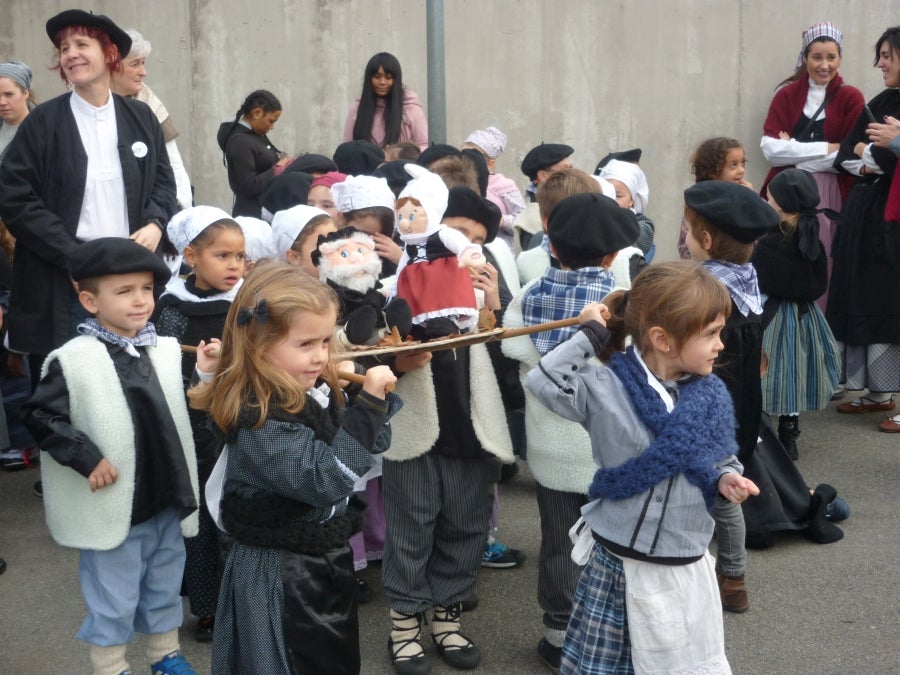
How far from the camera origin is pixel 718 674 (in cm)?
303

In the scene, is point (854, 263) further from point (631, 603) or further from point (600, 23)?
point (631, 603)

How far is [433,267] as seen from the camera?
147 inches

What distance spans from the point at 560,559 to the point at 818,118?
4900 millimetres

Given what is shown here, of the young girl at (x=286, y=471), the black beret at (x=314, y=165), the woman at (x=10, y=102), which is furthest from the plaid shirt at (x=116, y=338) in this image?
the woman at (x=10, y=102)

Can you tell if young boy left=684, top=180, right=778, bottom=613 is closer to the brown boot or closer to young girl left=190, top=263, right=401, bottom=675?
the brown boot

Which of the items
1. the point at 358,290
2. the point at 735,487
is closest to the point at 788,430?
the point at 358,290

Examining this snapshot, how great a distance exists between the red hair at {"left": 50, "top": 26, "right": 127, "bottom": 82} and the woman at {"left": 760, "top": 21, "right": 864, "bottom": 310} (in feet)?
14.8

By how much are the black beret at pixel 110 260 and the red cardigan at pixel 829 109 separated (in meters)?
5.29

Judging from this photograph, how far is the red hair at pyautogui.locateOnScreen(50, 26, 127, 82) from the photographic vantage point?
4.77 metres

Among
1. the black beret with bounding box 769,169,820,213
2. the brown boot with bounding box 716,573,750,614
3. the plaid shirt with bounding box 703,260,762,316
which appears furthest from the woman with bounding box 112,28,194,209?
the brown boot with bounding box 716,573,750,614

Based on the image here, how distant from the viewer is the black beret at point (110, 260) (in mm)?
3449

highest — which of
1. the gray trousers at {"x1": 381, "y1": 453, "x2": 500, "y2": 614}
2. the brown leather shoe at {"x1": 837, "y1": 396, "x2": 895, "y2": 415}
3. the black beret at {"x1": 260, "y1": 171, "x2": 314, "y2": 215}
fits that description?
the black beret at {"x1": 260, "y1": 171, "x2": 314, "y2": 215}

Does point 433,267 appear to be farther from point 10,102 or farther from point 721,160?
point 10,102

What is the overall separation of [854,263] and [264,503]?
16.0 feet
